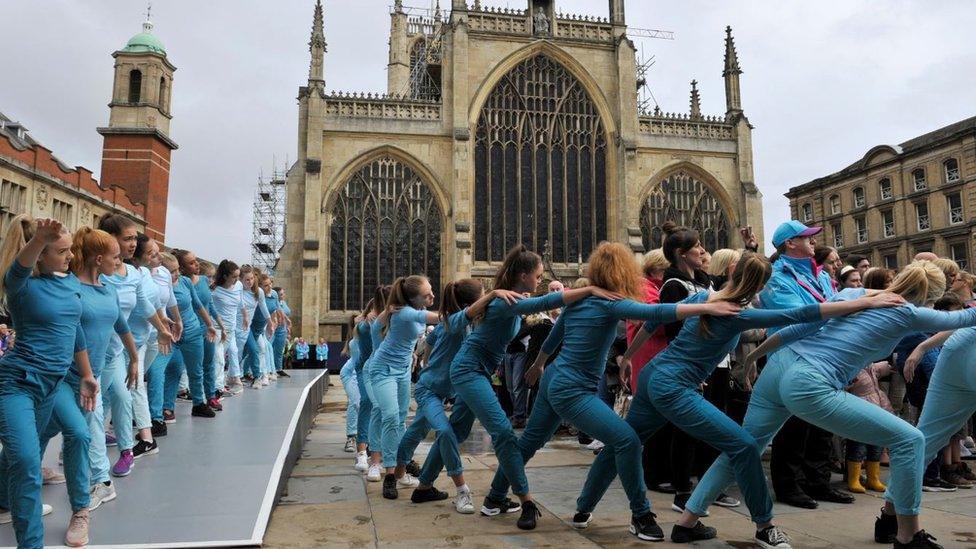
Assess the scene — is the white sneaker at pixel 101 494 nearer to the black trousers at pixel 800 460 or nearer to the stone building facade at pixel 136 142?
the black trousers at pixel 800 460

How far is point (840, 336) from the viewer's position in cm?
352

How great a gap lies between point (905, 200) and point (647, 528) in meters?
36.2

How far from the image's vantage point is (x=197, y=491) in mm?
4195

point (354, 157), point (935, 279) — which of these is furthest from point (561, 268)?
point (935, 279)

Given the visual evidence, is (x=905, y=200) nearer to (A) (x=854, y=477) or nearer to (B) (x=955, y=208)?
(B) (x=955, y=208)

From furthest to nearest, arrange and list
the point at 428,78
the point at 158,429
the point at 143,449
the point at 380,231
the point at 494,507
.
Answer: the point at 428,78
the point at 380,231
the point at 158,429
the point at 143,449
the point at 494,507

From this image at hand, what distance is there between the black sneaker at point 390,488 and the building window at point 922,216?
117ft

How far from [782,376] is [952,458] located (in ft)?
10.3

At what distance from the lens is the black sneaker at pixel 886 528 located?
12.1 ft

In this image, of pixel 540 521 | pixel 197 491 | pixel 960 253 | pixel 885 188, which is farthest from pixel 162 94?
pixel 960 253

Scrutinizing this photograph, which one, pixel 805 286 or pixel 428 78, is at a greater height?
pixel 428 78

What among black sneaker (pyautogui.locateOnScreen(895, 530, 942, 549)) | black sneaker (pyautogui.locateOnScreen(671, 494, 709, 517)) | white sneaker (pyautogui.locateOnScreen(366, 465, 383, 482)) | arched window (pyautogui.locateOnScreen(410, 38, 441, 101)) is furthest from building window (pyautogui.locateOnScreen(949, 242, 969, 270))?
white sneaker (pyautogui.locateOnScreen(366, 465, 383, 482))

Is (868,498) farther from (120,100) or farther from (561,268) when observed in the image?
(120,100)

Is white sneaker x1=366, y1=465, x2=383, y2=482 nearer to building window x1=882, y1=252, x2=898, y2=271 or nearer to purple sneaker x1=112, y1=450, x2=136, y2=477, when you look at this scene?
purple sneaker x1=112, y1=450, x2=136, y2=477
